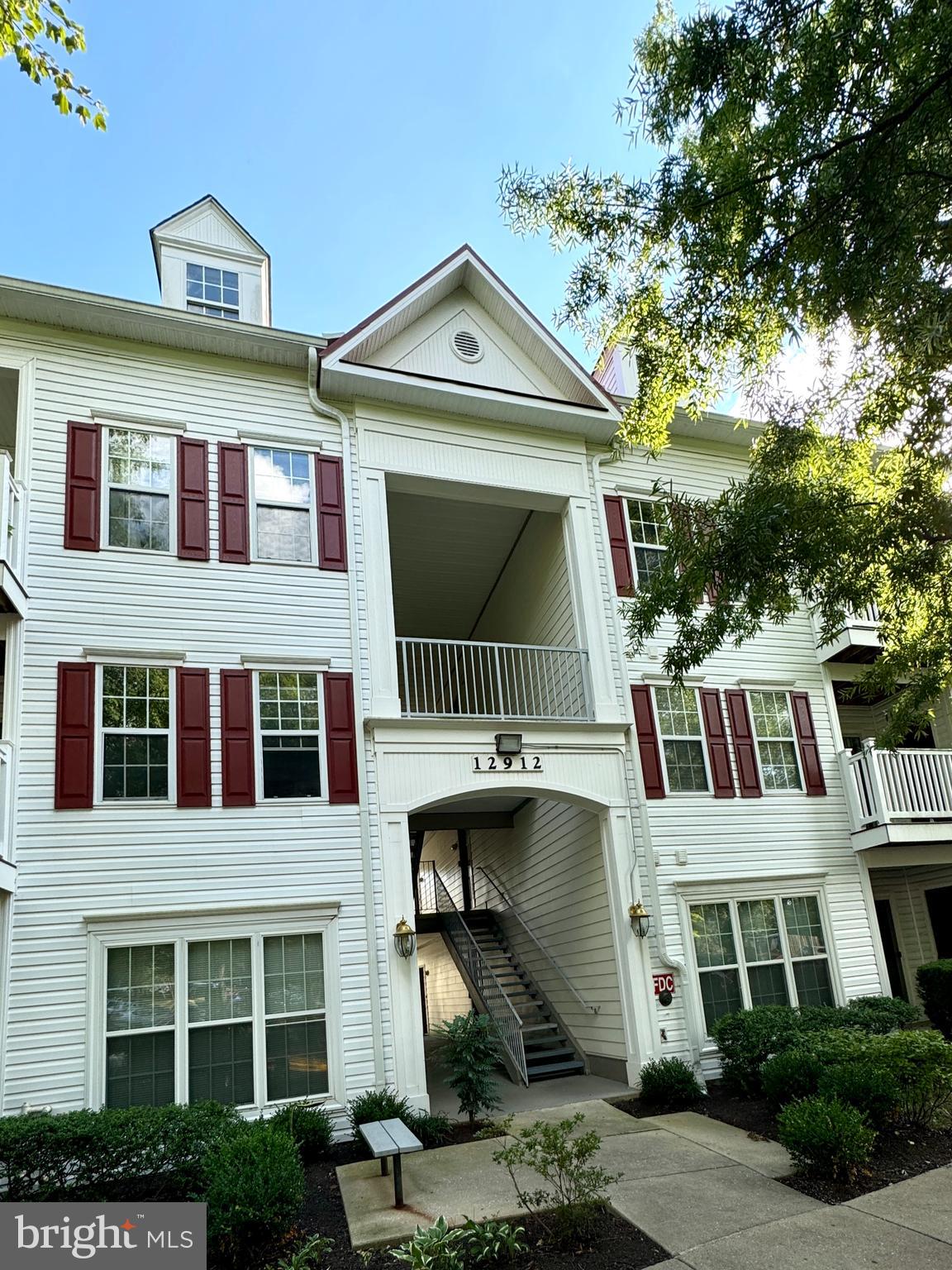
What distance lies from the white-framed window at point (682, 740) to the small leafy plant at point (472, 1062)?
14.8 feet

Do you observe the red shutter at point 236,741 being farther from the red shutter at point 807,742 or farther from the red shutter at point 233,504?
the red shutter at point 807,742

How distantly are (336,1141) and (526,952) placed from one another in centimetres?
636

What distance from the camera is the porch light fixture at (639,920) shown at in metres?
11.9

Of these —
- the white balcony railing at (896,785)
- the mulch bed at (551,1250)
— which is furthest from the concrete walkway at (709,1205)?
the white balcony railing at (896,785)

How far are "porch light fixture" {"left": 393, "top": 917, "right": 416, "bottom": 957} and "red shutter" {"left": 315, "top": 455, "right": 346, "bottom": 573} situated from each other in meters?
4.61

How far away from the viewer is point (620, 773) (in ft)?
41.2

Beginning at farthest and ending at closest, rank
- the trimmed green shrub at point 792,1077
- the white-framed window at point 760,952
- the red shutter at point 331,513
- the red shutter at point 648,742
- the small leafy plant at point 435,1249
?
the red shutter at point 648,742 < the white-framed window at point 760,952 < the red shutter at point 331,513 < the trimmed green shrub at point 792,1077 < the small leafy plant at point 435,1249

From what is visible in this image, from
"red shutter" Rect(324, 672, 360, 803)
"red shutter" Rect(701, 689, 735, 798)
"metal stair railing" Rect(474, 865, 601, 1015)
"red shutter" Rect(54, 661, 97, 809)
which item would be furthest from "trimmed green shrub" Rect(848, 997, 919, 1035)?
"red shutter" Rect(54, 661, 97, 809)

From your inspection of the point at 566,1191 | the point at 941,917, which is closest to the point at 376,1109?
the point at 566,1191

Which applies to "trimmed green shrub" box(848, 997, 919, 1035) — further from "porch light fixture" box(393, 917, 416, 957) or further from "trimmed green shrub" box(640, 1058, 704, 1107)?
"porch light fixture" box(393, 917, 416, 957)

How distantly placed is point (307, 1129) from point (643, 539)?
9370 mm

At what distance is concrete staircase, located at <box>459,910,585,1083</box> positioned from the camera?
12898 millimetres

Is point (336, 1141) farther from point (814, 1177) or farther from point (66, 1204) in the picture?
point (814, 1177)

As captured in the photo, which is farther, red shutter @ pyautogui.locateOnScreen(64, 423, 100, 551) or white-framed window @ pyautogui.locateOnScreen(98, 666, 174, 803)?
red shutter @ pyautogui.locateOnScreen(64, 423, 100, 551)
